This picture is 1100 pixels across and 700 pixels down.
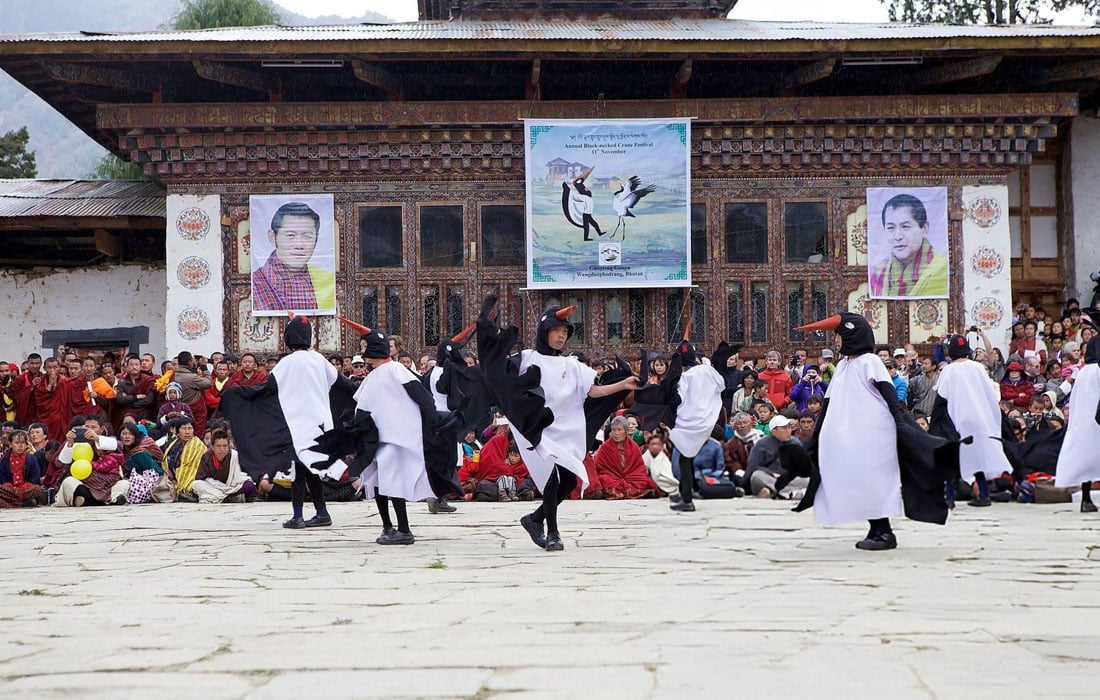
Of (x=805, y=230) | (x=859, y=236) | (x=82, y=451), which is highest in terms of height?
(x=805, y=230)

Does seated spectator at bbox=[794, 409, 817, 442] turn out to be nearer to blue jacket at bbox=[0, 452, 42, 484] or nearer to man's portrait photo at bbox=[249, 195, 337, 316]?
man's portrait photo at bbox=[249, 195, 337, 316]

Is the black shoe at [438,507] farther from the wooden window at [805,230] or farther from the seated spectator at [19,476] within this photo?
the wooden window at [805,230]

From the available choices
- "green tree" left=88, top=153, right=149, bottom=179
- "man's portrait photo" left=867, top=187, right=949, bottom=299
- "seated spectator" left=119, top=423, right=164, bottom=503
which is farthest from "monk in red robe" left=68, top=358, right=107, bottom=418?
"green tree" left=88, top=153, right=149, bottom=179

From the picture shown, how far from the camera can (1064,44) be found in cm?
1678

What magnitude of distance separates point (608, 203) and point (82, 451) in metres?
7.65

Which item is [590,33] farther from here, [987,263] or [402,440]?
[402,440]

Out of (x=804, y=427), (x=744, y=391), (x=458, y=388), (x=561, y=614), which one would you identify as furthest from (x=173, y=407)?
(x=561, y=614)

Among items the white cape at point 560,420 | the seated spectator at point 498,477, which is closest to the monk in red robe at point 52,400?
the seated spectator at point 498,477

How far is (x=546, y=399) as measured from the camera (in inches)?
321

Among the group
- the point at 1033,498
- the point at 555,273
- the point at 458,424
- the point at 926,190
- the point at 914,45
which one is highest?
the point at 914,45

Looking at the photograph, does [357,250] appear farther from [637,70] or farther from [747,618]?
[747,618]

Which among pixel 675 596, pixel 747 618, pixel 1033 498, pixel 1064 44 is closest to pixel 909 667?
pixel 747 618

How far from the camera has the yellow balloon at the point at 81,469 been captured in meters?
13.2

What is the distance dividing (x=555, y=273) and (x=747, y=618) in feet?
40.8
